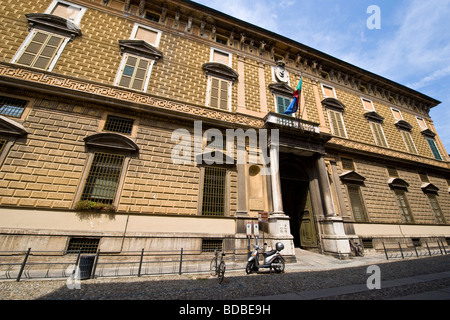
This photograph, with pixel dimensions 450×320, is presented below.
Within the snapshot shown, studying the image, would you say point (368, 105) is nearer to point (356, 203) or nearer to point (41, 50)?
point (356, 203)

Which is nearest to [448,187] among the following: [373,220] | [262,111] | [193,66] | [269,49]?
[373,220]

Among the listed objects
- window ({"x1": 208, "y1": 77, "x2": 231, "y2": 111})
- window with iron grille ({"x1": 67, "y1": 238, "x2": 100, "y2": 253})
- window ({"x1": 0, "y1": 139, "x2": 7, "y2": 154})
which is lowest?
window with iron grille ({"x1": 67, "y1": 238, "x2": 100, "y2": 253})

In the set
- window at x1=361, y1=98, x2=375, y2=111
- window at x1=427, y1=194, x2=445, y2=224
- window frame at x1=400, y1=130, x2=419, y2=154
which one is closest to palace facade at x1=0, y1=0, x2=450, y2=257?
window at x1=427, y1=194, x2=445, y2=224

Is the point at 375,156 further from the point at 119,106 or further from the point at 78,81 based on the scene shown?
the point at 78,81

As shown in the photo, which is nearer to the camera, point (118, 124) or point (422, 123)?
point (118, 124)

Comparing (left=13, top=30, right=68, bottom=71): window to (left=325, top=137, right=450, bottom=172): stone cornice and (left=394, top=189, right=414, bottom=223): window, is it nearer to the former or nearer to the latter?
(left=325, top=137, right=450, bottom=172): stone cornice

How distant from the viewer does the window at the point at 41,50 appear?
931 cm

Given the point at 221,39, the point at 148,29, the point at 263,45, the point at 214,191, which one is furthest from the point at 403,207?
the point at 148,29

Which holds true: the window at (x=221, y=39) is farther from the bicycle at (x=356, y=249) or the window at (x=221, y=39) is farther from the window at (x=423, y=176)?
the window at (x=423, y=176)

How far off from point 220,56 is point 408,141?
20.0 metres

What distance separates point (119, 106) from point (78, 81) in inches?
98.5

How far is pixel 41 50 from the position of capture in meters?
9.73

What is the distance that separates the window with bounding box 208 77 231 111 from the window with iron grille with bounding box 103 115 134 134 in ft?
15.8

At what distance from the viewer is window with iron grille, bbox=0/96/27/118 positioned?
26.7ft
